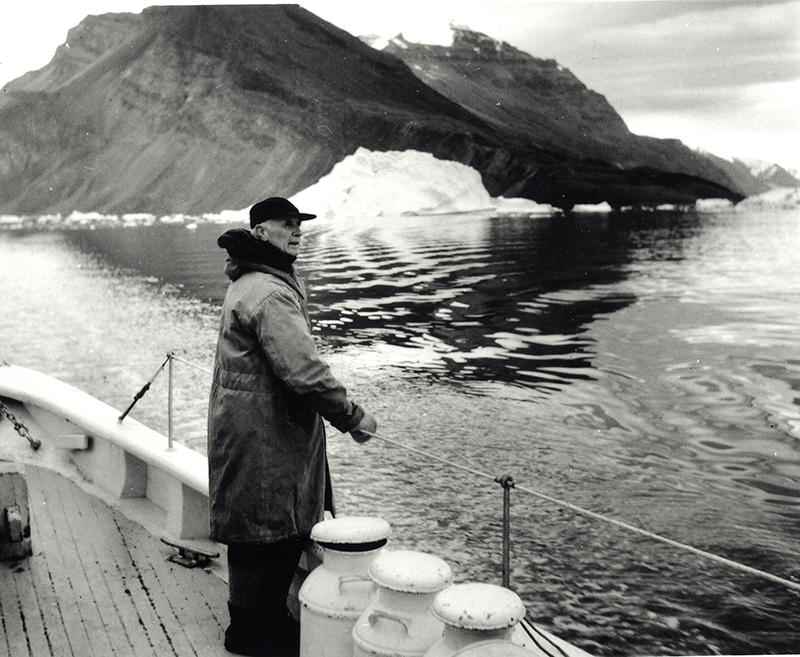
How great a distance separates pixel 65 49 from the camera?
15.1 feet

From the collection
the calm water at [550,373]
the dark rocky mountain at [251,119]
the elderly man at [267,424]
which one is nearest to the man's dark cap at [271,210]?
the elderly man at [267,424]

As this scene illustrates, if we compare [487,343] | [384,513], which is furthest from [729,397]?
[384,513]

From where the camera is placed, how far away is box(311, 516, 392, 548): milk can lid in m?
1.79

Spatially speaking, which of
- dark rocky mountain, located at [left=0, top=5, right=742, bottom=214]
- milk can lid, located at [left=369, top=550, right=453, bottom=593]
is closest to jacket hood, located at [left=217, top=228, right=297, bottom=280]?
milk can lid, located at [left=369, top=550, right=453, bottom=593]

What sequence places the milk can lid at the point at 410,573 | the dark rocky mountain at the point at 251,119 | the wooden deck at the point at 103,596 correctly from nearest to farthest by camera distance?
the milk can lid at the point at 410,573
the wooden deck at the point at 103,596
the dark rocky mountain at the point at 251,119

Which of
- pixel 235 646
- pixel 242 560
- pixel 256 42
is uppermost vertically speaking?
pixel 256 42

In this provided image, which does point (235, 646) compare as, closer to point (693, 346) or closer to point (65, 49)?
point (65, 49)

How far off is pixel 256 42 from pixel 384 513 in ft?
13.4

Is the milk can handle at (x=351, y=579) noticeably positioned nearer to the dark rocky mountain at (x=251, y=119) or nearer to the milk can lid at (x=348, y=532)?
the milk can lid at (x=348, y=532)

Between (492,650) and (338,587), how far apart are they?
49cm

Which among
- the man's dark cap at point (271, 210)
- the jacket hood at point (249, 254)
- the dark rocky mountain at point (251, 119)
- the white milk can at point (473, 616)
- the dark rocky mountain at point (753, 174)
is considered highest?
the dark rocky mountain at point (251, 119)

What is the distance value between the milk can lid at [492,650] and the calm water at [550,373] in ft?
14.7

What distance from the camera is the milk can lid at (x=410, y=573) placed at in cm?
158

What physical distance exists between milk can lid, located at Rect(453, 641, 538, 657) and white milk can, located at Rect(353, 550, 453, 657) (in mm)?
165
